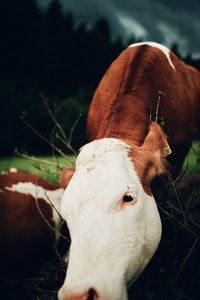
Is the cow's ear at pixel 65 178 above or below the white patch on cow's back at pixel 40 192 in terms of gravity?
above

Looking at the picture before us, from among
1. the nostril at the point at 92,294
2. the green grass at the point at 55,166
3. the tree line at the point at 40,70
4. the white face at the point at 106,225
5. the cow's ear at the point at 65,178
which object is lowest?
the tree line at the point at 40,70

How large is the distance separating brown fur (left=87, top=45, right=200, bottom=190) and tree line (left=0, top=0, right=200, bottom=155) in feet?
32.6

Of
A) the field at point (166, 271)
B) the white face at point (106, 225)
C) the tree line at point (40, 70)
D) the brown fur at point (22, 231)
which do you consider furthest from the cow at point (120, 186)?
the tree line at point (40, 70)

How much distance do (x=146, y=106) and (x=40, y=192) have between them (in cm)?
164

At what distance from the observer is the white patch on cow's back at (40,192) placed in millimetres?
4302

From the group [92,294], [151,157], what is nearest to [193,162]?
[151,157]

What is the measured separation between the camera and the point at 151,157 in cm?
287

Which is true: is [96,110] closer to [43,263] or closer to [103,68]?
[43,263]

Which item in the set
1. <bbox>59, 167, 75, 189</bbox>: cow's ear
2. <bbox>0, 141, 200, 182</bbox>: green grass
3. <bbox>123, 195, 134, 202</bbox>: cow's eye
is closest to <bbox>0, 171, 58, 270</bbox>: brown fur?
<bbox>0, 141, 200, 182</bbox>: green grass

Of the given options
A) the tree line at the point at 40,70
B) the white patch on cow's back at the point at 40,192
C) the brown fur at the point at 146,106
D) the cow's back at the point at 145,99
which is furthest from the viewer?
the tree line at the point at 40,70

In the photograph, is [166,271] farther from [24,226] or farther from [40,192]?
[40,192]

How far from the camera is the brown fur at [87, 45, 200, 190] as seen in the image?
296 cm

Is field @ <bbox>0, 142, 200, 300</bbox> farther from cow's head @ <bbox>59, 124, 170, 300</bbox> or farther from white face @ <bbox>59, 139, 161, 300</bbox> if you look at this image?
white face @ <bbox>59, 139, 161, 300</bbox>

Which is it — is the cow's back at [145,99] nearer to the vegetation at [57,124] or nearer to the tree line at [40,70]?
the vegetation at [57,124]
